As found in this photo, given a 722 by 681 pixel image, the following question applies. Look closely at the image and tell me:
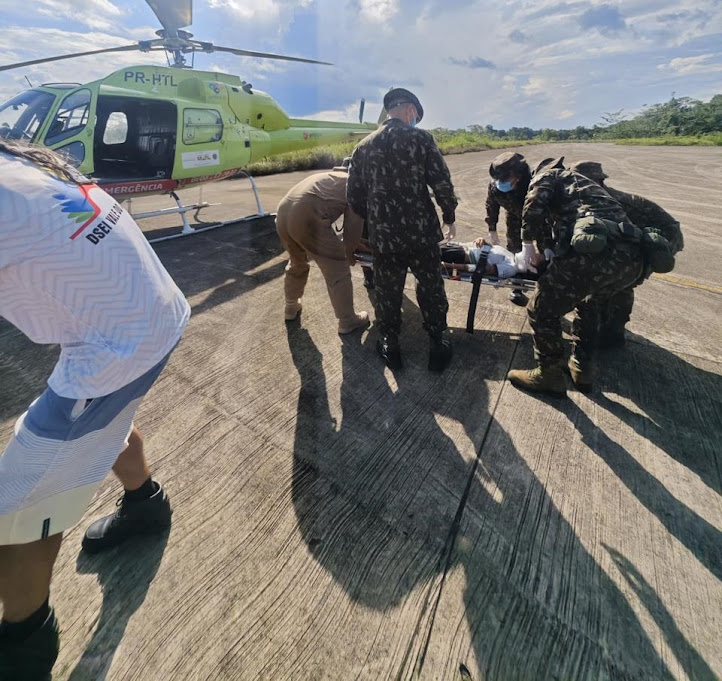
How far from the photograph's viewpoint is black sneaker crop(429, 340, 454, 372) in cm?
285

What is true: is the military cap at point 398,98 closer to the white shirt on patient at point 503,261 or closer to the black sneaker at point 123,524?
the white shirt on patient at point 503,261

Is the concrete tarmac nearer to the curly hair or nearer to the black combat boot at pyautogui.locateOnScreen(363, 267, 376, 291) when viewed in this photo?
the black combat boot at pyautogui.locateOnScreen(363, 267, 376, 291)

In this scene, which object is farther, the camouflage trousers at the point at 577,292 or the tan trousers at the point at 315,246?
the tan trousers at the point at 315,246

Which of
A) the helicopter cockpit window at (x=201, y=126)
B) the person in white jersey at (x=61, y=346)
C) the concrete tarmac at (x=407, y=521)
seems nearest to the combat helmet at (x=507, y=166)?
the concrete tarmac at (x=407, y=521)

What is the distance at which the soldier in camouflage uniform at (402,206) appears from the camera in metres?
2.49

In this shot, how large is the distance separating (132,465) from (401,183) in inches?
88.0

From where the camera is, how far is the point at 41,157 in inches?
42.2

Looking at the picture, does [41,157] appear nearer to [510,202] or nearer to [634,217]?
[634,217]

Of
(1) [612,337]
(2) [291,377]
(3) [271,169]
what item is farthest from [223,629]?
(3) [271,169]

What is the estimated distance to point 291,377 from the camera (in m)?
2.82

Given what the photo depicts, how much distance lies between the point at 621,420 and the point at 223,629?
8.14 ft

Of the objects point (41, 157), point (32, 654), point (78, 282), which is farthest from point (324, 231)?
point (32, 654)

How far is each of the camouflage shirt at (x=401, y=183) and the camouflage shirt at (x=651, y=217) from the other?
4.15 ft

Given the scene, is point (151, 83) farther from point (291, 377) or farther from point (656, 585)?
point (656, 585)
